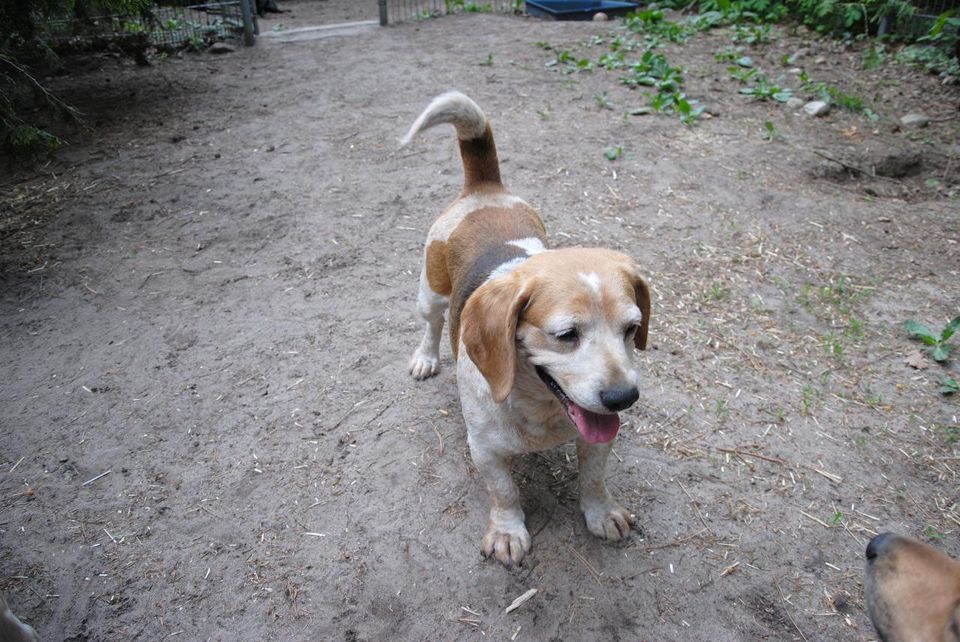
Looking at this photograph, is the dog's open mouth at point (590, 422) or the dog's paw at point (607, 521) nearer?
the dog's open mouth at point (590, 422)

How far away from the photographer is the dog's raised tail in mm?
3178

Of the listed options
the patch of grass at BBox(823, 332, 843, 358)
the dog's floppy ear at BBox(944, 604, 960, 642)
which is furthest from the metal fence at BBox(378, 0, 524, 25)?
the dog's floppy ear at BBox(944, 604, 960, 642)

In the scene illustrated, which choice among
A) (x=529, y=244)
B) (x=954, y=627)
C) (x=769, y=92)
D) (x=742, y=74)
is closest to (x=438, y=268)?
(x=529, y=244)

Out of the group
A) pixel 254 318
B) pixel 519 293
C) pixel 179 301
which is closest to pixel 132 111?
pixel 179 301

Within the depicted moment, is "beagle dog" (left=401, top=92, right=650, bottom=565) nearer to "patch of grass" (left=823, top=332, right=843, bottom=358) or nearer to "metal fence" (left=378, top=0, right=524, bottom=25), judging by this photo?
"patch of grass" (left=823, top=332, right=843, bottom=358)

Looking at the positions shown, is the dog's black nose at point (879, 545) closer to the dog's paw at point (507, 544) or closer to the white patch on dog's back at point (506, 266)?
the dog's paw at point (507, 544)

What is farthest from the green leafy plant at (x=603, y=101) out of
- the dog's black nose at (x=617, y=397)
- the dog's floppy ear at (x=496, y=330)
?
the dog's black nose at (x=617, y=397)

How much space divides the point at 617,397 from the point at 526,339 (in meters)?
0.41

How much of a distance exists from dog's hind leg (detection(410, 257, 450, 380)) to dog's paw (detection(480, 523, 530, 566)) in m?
1.21

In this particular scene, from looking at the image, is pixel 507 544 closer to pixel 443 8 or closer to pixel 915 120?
pixel 915 120

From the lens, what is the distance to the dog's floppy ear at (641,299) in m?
2.37

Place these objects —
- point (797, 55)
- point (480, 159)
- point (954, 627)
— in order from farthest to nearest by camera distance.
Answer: point (797, 55) → point (480, 159) → point (954, 627)

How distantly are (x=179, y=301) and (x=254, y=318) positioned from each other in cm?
63

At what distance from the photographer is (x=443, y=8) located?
12.7 m
